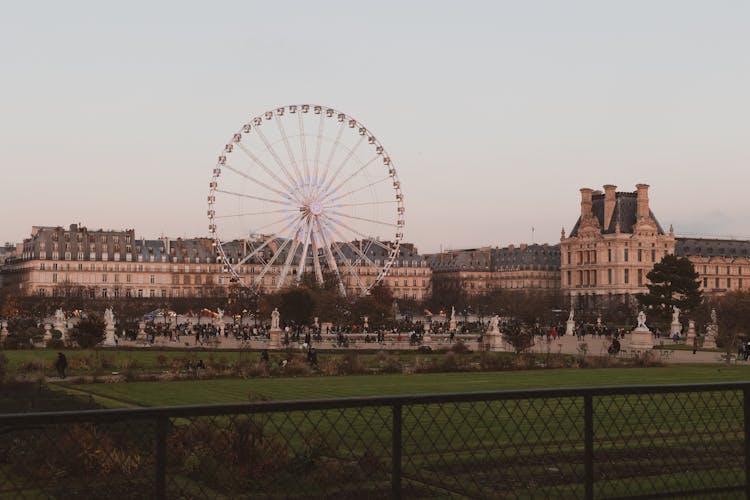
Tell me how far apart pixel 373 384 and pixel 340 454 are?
59.7 ft

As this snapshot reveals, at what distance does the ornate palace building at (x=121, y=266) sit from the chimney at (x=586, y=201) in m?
31.3

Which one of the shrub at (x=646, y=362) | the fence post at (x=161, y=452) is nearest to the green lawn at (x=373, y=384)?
the shrub at (x=646, y=362)

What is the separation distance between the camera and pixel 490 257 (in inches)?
7037

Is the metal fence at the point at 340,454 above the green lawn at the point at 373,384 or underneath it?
above

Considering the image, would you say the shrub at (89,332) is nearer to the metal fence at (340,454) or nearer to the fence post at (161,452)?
the metal fence at (340,454)

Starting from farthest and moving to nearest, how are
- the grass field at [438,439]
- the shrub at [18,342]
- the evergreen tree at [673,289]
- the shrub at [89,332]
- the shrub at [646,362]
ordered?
the evergreen tree at [673,289]
the shrub at [18,342]
the shrub at [89,332]
the shrub at [646,362]
the grass field at [438,439]

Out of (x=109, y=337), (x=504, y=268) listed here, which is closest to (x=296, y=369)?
(x=109, y=337)

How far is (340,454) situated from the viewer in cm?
1066

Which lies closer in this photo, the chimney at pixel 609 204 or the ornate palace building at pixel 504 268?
the chimney at pixel 609 204

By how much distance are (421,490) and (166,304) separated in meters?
113

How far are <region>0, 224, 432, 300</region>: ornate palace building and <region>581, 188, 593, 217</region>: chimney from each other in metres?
31.3

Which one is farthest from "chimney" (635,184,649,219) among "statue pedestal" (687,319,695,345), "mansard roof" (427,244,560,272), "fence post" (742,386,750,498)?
"fence post" (742,386,750,498)

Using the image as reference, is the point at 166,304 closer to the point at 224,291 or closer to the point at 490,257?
the point at 224,291

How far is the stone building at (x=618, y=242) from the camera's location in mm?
142750
